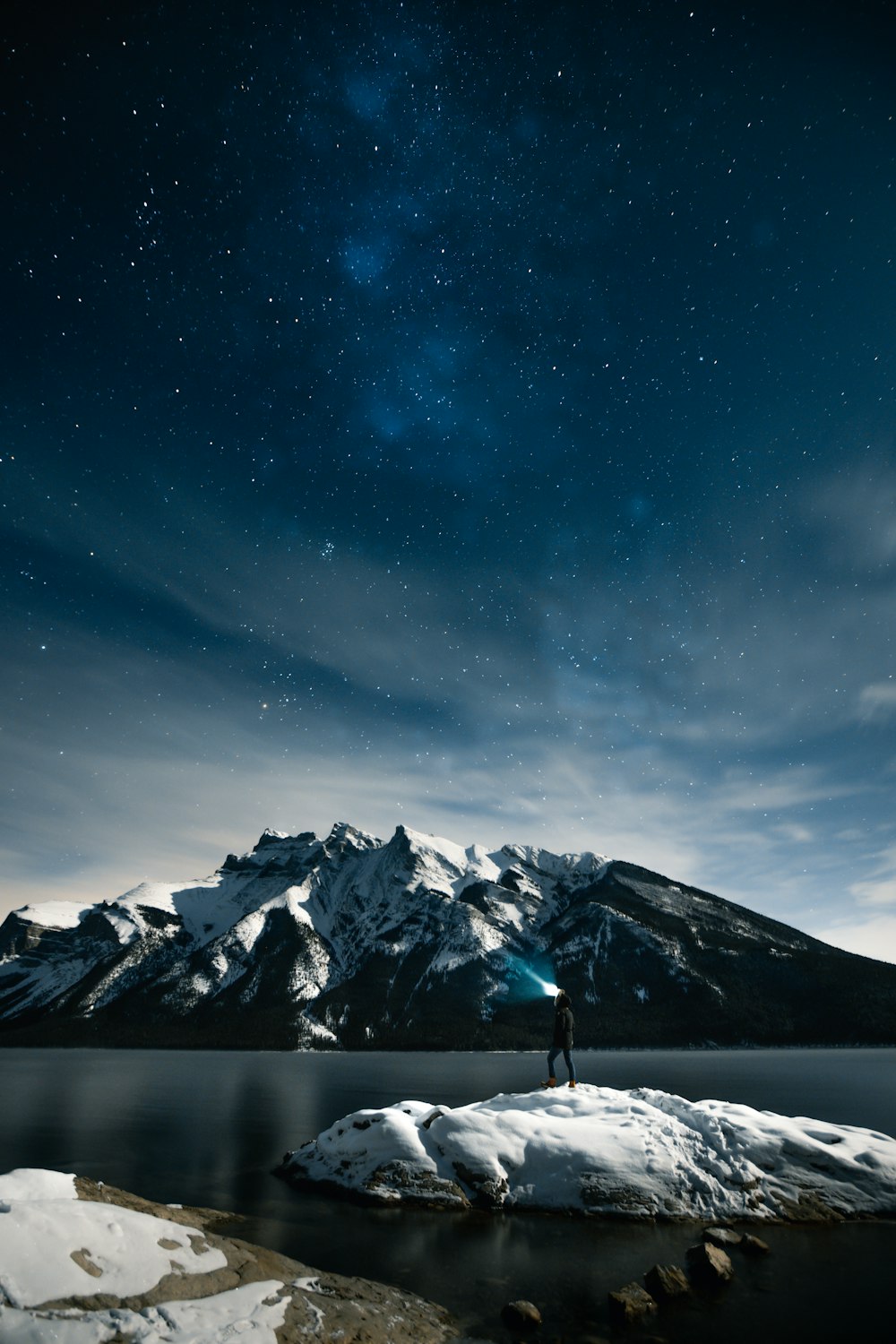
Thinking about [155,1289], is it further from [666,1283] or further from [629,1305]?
[666,1283]

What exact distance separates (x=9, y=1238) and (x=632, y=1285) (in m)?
12.2

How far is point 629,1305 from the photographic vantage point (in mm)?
12773

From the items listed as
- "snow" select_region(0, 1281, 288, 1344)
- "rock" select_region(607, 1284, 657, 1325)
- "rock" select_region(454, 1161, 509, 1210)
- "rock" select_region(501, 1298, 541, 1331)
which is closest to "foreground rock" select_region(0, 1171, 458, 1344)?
"snow" select_region(0, 1281, 288, 1344)

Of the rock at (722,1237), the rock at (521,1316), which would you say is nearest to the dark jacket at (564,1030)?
the rock at (722,1237)

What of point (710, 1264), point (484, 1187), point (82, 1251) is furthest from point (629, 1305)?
point (82, 1251)

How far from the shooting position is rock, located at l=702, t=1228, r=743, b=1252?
1678cm

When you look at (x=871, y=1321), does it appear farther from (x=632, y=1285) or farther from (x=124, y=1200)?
(x=124, y=1200)

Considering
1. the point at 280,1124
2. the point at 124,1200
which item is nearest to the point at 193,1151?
the point at 280,1124

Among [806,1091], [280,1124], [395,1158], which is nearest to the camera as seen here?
[395,1158]

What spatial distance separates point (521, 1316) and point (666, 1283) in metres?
3.68

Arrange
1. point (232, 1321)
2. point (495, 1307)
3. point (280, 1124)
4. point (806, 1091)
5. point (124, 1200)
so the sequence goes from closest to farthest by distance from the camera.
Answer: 1. point (232, 1321)
2. point (495, 1307)
3. point (124, 1200)
4. point (280, 1124)
5. point (806, 1091)

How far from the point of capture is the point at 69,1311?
33.6ft

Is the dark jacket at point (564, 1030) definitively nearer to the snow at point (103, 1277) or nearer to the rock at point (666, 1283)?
the rock at point (666, 1283)

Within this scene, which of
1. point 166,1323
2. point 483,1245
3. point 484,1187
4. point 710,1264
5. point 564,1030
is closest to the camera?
point 166,1323
